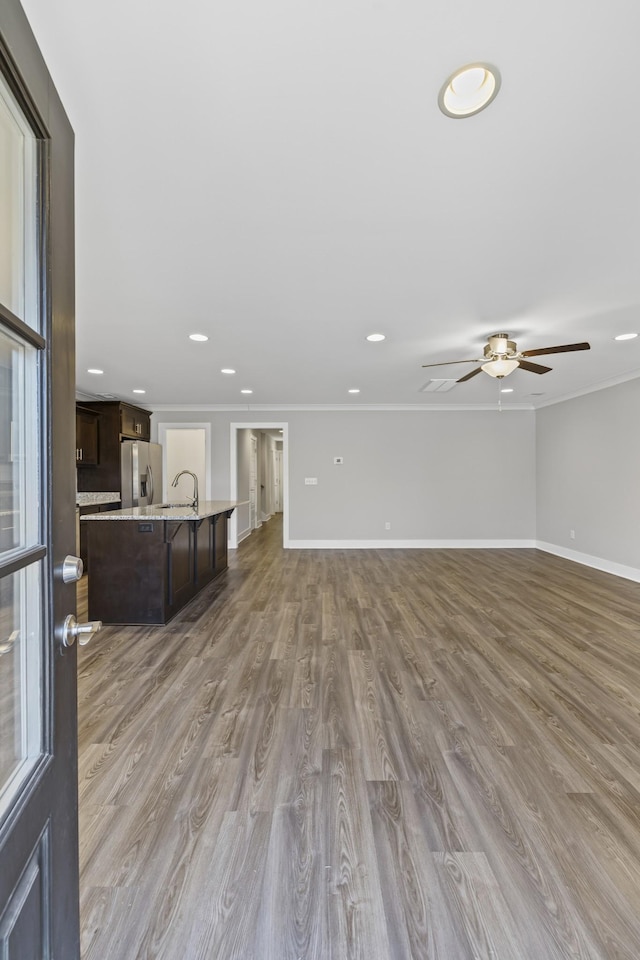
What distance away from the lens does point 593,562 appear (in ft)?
18.4

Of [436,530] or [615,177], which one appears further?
[436,530]

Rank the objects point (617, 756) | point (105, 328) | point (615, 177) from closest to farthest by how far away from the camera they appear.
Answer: point (615, 177) → point (617, 756) → point (105, 328)

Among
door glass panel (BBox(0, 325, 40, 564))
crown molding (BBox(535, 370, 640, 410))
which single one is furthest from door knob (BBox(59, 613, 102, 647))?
crown molding (BBox(535, 370, 640, 410))

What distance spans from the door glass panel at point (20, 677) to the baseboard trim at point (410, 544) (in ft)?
20.4

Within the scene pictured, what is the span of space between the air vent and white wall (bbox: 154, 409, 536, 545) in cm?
118

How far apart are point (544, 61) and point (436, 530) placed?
248 inches

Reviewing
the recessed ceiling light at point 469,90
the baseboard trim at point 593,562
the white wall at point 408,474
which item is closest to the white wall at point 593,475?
the baseboard trim at point 593,562

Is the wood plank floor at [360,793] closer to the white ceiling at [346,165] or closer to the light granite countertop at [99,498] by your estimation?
the white ceiling at [346,165]

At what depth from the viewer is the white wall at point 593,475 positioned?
496cm

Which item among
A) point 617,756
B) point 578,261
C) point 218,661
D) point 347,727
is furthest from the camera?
point 218,661

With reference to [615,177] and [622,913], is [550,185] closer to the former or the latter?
[615,177]

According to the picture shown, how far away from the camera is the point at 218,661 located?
2.78m

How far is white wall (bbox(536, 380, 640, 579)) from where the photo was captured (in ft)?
16.3

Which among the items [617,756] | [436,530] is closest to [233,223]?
[617,756]
